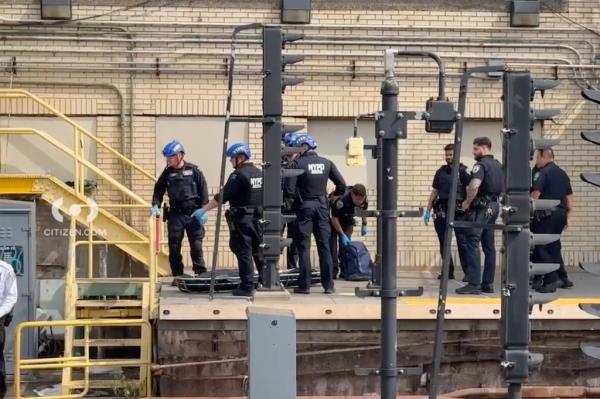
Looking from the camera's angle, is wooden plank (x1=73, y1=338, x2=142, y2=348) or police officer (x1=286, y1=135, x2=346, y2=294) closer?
wooden plank (x1=73, y1=338, x2=142, y2=348)

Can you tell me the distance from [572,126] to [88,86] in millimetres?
6974

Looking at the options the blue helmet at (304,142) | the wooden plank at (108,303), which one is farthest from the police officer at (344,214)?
the wooden plank at (108,303)

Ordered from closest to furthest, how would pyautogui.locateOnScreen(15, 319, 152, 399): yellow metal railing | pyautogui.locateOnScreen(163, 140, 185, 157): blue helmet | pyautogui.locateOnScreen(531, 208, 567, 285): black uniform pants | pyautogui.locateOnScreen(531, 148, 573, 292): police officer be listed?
pyautogui.locateOnScreen(15, 319, 152, 399): yellow metal railing < pyautogui.locateOnScreen(531, 148, 573, 292): police officer < pyautogui.locateOnScreen(531, 208, 567, 285): black uniform pants < pyautogui.locateOnScreen(163, 140, 185, 157): blue helmet

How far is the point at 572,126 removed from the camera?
53.9 feet

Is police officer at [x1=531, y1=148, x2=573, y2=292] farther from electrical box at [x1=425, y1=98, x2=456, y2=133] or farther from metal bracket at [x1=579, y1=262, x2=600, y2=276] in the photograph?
metal bracket at [x1=579, y1=262, x2=600, y2=276]

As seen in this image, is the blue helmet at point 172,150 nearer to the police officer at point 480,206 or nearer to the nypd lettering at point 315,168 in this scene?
the nypd lettering at point 315,168

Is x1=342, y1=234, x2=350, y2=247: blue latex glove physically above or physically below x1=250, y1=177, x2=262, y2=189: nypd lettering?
below

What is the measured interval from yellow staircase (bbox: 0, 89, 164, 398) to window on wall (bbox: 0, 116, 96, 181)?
0.32 m

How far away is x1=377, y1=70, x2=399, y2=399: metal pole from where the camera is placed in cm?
817

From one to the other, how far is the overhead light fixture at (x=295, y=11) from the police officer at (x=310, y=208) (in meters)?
3.98

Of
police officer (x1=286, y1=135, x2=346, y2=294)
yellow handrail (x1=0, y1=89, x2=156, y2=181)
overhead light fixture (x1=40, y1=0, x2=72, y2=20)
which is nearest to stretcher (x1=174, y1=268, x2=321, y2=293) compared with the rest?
police officer (x1=286, y1=135, x2=346, y2=294)

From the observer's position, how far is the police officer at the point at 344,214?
14.0m

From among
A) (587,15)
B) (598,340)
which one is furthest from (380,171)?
(587,15)

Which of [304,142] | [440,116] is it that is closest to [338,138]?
[304,142]
